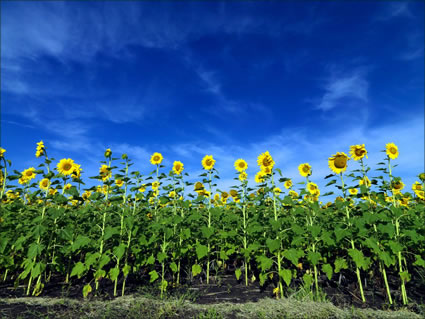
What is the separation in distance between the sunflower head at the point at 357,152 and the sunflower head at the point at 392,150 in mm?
493

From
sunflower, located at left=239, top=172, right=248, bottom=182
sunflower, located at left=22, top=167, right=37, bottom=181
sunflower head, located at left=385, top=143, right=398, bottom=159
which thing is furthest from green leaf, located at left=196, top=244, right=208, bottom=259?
sunflower, located at left=22, top=167, right=37, bottom=181

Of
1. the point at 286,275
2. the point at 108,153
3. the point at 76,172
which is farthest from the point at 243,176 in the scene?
the point at 76,172

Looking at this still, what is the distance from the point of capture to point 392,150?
18.2 ft

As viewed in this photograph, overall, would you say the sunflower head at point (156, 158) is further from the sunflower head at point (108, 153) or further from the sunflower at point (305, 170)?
the sunflower at point (305, 170)

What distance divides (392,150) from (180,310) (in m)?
4.93

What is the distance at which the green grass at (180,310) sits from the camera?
424 centimetres

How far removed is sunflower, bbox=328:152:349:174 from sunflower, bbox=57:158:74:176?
500 cm

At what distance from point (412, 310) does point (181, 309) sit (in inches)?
151

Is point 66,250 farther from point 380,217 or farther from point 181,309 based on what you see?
point 380,217

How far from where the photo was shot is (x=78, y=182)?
532 cm

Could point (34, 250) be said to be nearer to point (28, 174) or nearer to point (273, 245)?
point (273, 245)

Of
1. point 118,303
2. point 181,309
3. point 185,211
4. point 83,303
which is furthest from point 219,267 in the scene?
point 83,303

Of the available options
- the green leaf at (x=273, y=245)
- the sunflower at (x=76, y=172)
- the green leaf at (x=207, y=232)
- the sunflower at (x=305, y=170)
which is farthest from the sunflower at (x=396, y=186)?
the sunflower at (x=76, y=172)

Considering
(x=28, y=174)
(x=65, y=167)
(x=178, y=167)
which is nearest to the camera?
(x=65, y=167)
